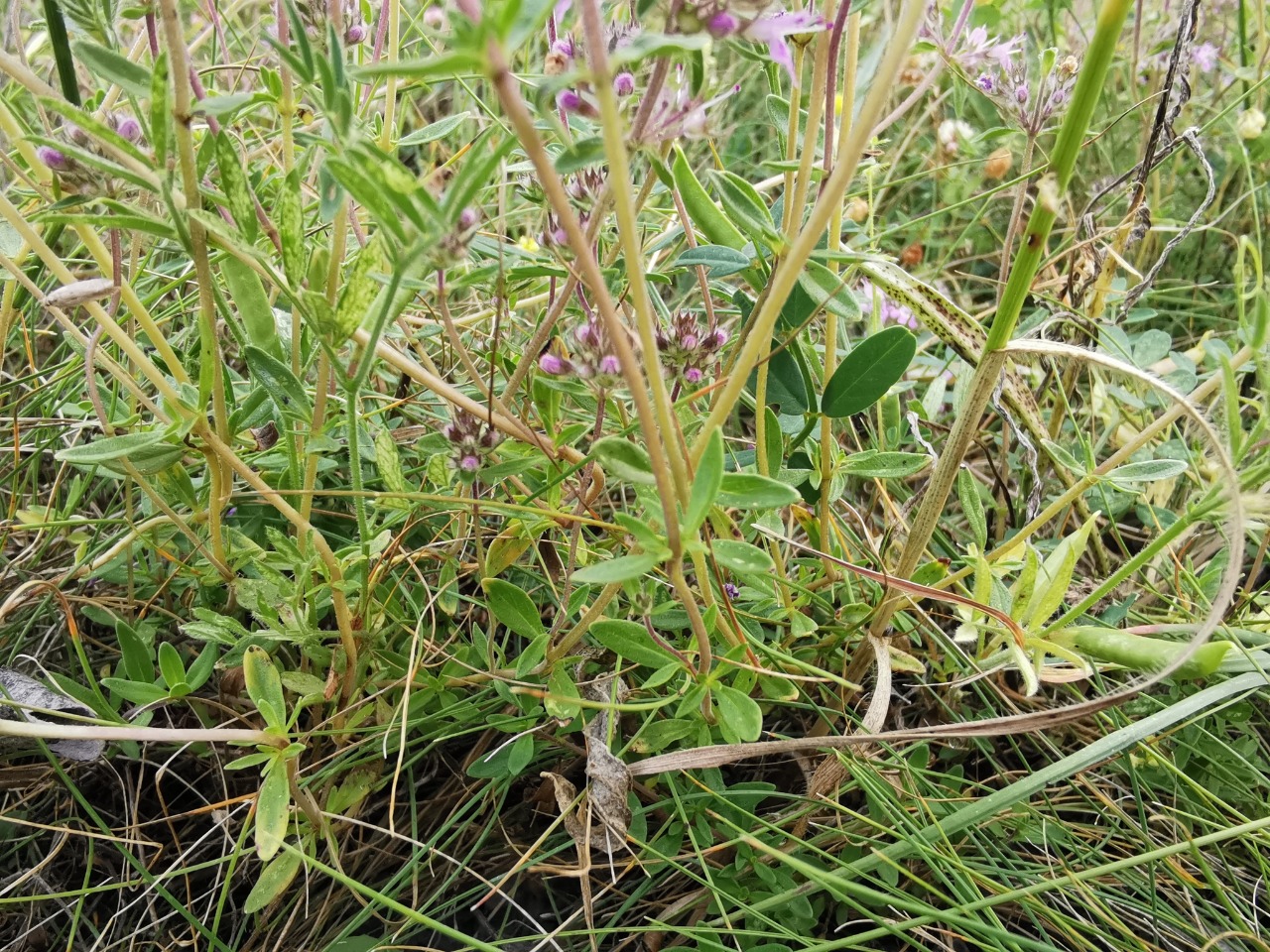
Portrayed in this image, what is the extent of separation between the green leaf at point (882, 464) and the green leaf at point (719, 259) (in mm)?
255

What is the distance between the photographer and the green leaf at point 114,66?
2.26 feet

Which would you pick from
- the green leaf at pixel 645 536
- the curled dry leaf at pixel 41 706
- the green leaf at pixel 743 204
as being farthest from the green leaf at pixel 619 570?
the curled dry leaf at pixel 41 706

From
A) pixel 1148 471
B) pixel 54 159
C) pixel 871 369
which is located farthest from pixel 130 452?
pixel 1148 471

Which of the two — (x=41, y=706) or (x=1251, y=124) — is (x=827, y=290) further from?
(x=1251, y=124)

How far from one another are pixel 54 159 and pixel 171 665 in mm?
508

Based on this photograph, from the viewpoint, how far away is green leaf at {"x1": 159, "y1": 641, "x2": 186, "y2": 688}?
95 centimetres

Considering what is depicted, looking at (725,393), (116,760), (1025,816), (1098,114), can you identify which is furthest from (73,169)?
(1098,114)

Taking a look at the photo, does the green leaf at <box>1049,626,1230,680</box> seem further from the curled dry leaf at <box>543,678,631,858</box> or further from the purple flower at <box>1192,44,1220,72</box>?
the purple flower at <box>1192,44,1220,72</box>

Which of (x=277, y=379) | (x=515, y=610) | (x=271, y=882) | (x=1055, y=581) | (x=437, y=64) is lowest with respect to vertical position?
(x=271, y=882)

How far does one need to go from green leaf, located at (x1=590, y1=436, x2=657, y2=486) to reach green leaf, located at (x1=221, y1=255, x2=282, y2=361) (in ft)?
1.24

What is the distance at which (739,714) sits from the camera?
84 cm

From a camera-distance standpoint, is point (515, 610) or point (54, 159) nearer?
point (54, 159)

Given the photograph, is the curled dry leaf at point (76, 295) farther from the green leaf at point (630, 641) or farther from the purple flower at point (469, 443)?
the green leaf at point (630, 641)

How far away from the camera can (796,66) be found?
0.84 meters
